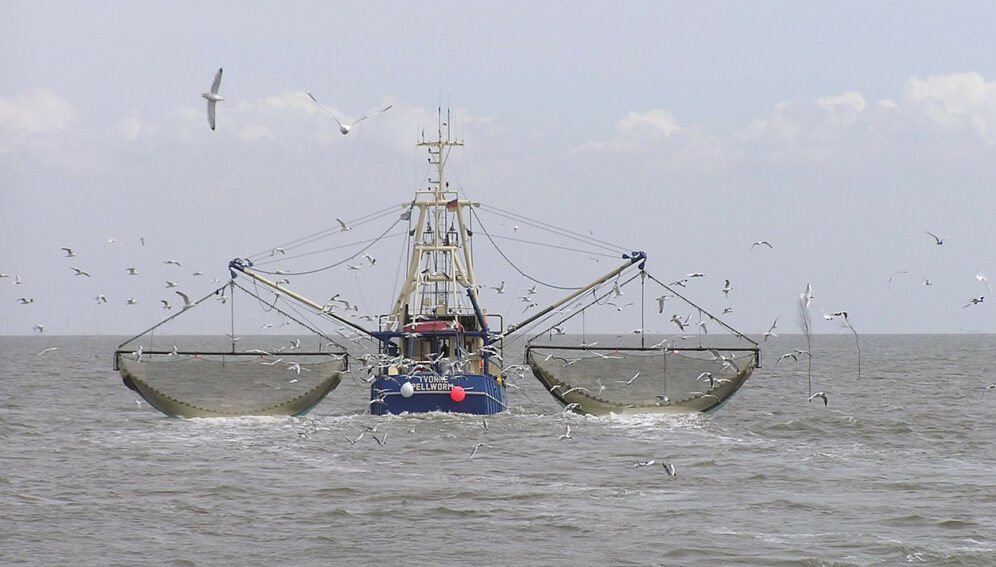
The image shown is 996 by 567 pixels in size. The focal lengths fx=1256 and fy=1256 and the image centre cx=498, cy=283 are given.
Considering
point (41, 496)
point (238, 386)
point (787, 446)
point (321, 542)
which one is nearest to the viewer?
point (321, 542)

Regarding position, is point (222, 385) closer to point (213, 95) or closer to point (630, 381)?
point (630, 381)

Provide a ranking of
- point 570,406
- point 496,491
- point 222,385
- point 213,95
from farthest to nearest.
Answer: point 222,385 < point 570,406 < point 496,491 < point 213,95

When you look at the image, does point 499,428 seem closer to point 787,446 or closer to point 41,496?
point 787,446

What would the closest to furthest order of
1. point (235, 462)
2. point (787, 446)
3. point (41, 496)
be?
point (41, 496) < point (235, 462) < point (787, 446)

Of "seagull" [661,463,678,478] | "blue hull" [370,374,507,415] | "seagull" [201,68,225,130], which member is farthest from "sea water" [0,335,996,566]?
"seagull" [201,68,225,130]

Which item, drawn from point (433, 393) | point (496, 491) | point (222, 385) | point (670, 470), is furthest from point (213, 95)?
point (222, 385)

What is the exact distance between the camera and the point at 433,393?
38.8m

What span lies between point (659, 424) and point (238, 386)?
1460 cm

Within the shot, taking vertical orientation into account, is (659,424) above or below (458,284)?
below

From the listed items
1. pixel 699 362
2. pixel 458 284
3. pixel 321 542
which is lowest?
pixel 321 542

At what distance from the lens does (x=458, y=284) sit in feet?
145

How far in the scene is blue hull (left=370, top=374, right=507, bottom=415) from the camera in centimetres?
3888

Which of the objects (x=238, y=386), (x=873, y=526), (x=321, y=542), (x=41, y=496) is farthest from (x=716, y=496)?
(x=238, y=386)

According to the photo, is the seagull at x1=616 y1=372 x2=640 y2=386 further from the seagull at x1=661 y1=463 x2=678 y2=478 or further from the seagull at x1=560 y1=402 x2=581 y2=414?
the seagull at x1=661 y1=463 x2=678 y2=478
